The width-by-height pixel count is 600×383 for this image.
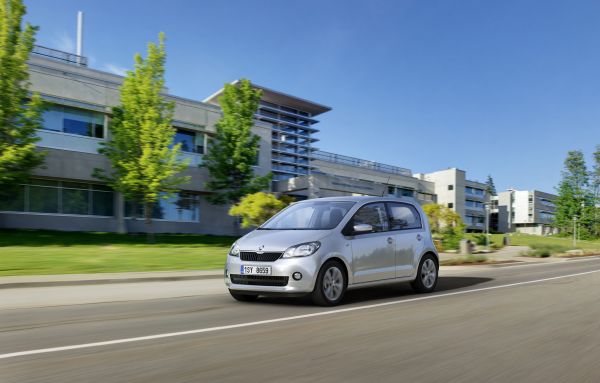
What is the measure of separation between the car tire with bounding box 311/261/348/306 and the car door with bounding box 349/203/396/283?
317mm

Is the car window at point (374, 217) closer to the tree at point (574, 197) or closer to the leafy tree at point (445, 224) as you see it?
the leafy tree at point (445, 224)

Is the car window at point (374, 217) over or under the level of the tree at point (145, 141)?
under

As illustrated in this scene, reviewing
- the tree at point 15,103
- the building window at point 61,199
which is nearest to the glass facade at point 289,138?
the building window at point 61,199

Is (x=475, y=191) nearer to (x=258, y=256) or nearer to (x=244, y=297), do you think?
(x=244, y=297)

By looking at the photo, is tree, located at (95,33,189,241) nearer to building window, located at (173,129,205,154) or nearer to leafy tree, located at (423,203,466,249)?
building window, located at (173,129,205,154)

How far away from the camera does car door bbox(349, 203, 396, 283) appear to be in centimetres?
841

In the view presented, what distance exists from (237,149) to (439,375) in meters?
30.7

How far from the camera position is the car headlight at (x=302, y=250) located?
7625 mm

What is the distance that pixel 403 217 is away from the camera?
384 inches

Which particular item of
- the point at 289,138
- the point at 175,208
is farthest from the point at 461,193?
the point at 175,208

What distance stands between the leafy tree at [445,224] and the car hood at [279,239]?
28098mm

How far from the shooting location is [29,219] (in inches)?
1129

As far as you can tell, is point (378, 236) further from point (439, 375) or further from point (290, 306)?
point (439, 375)

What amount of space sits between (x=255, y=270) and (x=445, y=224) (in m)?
30.4
